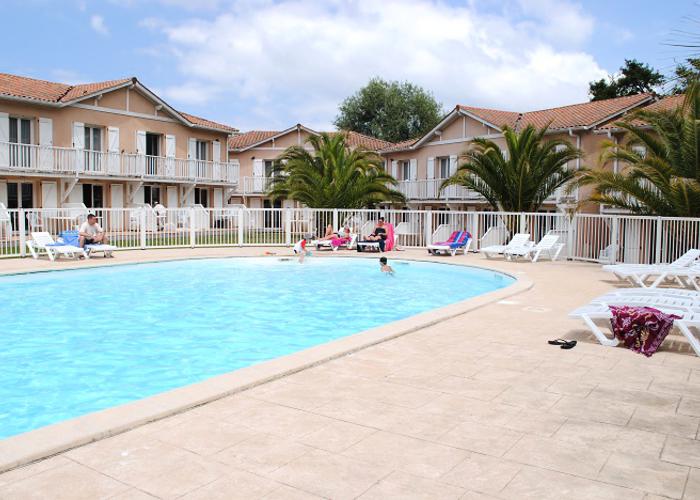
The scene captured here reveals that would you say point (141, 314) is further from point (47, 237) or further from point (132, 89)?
point (132, 89)

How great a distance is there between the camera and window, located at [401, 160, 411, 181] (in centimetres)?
3741

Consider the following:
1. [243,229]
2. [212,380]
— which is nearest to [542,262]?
[243,229]

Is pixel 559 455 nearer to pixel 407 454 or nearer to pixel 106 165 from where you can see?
pixel 407 454

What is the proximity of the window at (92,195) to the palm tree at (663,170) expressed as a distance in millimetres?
22145

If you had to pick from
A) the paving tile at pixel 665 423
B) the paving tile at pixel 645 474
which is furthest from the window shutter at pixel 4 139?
the paving tile at pixel 645 474

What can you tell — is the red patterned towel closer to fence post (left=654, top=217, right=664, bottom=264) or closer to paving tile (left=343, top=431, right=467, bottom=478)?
paving tile (left=343, top=431, right=467, bottom=478)

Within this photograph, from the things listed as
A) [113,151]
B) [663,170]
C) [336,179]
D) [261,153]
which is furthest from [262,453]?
[261,153]

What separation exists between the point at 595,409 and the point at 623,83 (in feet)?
162

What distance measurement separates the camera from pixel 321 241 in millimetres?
21328

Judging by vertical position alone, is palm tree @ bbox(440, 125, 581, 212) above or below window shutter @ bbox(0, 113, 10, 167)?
below

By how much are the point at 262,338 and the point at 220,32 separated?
47.2 ft

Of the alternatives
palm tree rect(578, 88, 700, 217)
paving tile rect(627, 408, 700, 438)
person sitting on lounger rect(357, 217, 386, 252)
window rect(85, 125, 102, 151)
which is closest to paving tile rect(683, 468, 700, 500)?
paving tile rect(627, 408, 700, 438)

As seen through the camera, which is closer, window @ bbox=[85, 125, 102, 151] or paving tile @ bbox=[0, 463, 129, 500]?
paving tile @ bbox=[0, 463, 129, 500]

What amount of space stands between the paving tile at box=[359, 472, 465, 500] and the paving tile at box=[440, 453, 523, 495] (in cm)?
9
